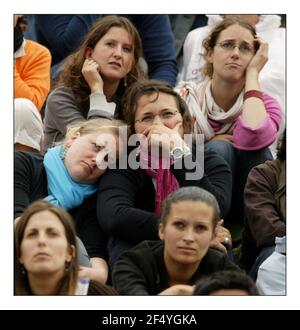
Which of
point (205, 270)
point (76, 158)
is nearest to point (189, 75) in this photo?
point (76, 158)

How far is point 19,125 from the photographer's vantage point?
3789 mm

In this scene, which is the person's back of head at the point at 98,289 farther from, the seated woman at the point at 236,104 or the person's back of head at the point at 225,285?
the seated woman at the point at 236,104

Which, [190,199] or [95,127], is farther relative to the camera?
[95,127]

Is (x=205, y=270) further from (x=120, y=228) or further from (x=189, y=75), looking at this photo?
(x=189, y=75)

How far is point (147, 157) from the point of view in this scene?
365 centimetres

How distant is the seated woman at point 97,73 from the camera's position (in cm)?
386

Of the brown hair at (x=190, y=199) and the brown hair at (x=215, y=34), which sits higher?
the brown hair at (x=215, y=34)

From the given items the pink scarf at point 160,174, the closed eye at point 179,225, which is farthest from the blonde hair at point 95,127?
the closed eye at point 179,225

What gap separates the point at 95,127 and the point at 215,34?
0.62 meters

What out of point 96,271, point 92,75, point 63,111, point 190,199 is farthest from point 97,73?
point 96,271

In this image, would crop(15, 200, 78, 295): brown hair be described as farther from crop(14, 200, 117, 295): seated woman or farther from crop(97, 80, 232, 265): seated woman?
crop(97, 80, 232, 265): seated woman

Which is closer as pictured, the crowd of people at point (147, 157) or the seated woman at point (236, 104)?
the crowd of people at point (147, 157)

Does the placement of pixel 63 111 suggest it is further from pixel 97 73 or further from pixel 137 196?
pixel 137 196
